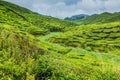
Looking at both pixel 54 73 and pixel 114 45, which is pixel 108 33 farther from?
pixel 54 73

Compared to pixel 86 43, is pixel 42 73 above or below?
above

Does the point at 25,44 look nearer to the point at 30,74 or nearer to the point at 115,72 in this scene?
the point at 30,74

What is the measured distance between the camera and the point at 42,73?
14.2 meters

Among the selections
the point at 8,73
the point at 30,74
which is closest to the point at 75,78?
the point at 30,74

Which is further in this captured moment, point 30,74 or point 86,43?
point 86,43

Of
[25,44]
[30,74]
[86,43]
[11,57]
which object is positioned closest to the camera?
[30,74]

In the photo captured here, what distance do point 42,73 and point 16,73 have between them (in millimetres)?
1486

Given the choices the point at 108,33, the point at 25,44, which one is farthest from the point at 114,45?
the point at 25,44

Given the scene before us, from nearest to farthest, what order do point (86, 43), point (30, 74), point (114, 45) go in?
point (30, 74)
point (114, 45)
point (86, 43)

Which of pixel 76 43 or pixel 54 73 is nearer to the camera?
pixel 54 73

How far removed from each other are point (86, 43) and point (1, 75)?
9290cm

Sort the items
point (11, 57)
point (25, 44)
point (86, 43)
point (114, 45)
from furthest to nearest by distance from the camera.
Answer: point (86, 43), point (114, 45), point (25, 44), point (11, 57)

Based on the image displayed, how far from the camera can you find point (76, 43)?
106875 mm

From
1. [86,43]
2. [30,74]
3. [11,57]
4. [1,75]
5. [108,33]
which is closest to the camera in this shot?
[1,75]
